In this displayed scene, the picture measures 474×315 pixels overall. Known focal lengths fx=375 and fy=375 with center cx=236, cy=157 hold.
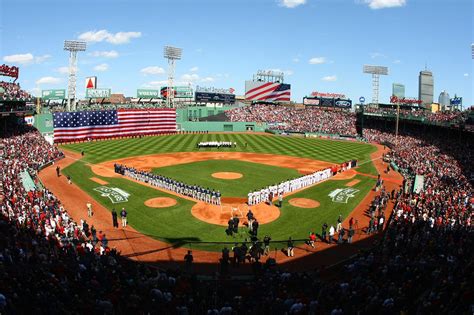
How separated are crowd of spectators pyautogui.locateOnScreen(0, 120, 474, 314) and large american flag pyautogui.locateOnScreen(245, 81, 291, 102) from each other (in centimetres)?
7756

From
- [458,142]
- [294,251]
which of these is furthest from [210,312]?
[458,142]

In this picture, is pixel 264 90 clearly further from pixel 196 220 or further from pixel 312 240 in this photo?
pixel 312 240

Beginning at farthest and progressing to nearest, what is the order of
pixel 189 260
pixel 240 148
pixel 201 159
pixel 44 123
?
1. pixel 44 123
2. pixel 240 148
3. pixel 201 159
4. pixel 189 260

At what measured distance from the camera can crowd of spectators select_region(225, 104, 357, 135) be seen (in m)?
77.6

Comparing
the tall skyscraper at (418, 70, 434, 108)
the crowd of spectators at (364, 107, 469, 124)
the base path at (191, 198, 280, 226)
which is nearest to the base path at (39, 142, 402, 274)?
the base path at (191, 198, 280, 226)

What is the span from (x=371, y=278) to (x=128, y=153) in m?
41.1

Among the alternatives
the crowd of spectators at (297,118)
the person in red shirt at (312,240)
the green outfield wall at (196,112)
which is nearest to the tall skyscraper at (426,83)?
the crowd of spectators at (297,118)

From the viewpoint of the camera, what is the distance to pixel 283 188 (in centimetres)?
2950

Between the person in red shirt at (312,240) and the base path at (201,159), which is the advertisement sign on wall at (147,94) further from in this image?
the person in red shirt at (312,240)

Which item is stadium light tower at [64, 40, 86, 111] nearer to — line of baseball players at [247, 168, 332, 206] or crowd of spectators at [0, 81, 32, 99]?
crowd of spectators at [0, 81, 32, 99]

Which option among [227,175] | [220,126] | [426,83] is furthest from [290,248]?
[426,83]

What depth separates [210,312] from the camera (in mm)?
9969

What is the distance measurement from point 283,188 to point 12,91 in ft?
129

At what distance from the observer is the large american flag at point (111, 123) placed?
57062mm
